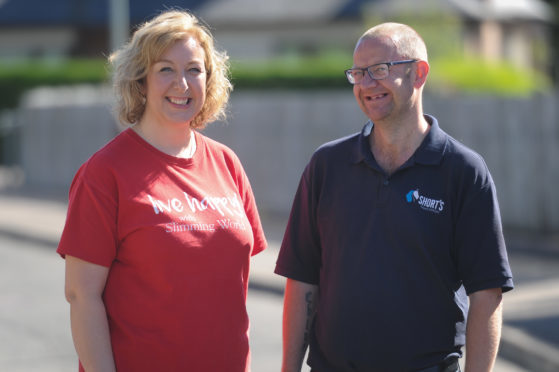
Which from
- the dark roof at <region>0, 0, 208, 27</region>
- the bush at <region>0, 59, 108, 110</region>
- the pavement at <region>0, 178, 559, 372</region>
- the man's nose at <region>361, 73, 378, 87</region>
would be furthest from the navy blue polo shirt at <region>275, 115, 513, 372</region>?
the dark roof at <region>0, 0, 208, 27</region>

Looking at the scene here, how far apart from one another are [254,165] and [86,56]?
21.4 metres

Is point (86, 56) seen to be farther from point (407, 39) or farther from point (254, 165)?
point (407, 39)

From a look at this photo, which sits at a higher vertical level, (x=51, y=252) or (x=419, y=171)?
(x=419, y=171)

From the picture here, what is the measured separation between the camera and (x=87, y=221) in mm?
3113

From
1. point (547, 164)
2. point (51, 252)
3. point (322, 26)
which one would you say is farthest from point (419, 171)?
point (322, 26)

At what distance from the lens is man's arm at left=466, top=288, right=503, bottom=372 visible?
3172mm

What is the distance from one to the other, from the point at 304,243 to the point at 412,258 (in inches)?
18.2

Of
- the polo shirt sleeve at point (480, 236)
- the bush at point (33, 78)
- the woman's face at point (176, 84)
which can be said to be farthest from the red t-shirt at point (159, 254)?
the bush at point (33, 78)

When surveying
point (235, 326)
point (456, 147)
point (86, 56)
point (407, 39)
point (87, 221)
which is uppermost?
point (407, 39)

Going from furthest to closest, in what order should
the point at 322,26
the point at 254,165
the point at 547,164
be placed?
the point at 322,26, the point at 254,165, the point at 547,164

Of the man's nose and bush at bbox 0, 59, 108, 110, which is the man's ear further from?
bush at bbox 0, 59, 108, 110

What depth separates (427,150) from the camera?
326cm

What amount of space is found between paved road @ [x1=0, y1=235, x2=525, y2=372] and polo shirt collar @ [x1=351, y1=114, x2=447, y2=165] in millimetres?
3680

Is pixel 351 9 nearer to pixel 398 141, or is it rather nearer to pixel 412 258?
pixel 398 141
